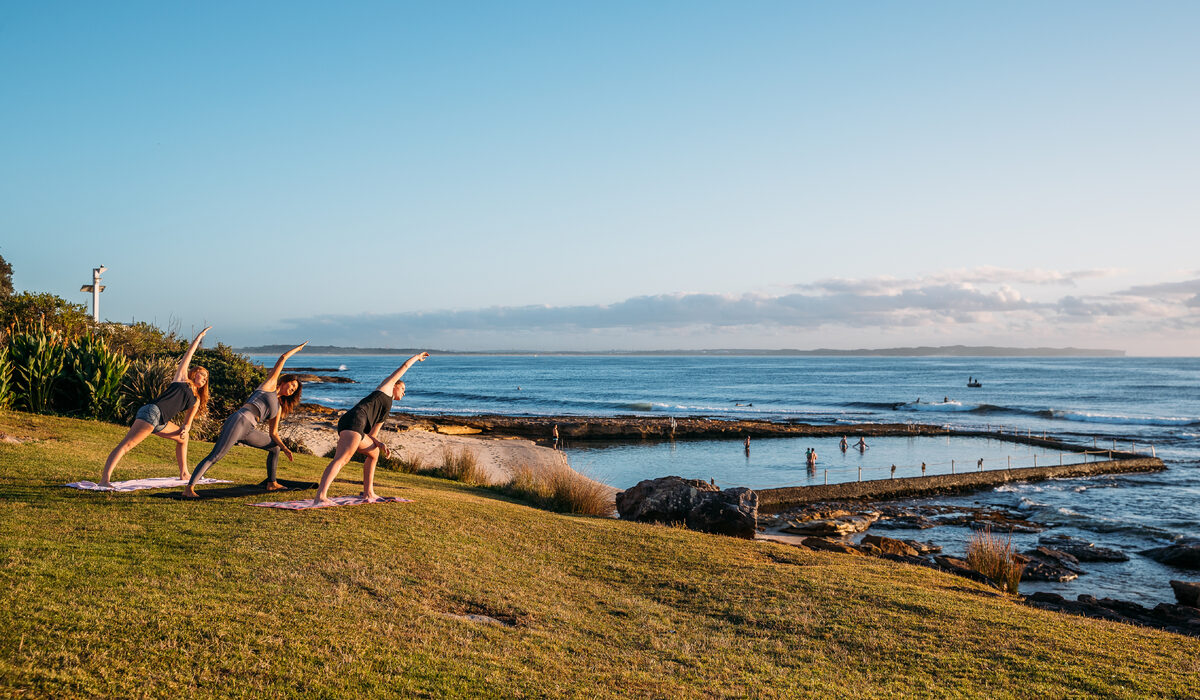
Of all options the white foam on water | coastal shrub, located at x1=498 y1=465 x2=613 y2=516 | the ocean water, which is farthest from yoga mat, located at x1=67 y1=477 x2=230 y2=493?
the white foam on water

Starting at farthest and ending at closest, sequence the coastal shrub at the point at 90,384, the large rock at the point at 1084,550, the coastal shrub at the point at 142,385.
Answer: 1. the coastal shrub at the point at 142,385
2. the large rock at the point at 1084,550
3. the coastal shrub at the point at 90,384

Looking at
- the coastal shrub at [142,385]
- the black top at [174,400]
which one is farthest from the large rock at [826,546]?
the coastal shrub at [142,385]

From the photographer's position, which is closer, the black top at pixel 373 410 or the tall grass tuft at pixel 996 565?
the black top at pixel 373 410

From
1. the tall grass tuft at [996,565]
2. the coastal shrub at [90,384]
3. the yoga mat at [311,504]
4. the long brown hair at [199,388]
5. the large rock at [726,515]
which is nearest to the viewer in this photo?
the yoga mat at [311,504]

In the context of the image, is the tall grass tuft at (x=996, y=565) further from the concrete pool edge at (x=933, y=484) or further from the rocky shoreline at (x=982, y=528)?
the concrete pool edge at (x=933, y=484)

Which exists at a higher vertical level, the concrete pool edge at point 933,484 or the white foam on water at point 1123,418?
the concrete pool edge at point 933,484

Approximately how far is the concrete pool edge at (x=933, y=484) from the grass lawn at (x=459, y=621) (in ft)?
48.3

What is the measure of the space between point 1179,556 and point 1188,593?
5883mm

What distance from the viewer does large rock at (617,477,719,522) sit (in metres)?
15.3

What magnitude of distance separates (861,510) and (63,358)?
2404cm

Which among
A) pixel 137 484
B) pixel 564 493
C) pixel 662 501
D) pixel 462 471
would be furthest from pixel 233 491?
pixel 462 471

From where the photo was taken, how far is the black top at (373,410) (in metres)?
9.37

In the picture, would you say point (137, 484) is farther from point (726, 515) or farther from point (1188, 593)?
point (1188, 593)

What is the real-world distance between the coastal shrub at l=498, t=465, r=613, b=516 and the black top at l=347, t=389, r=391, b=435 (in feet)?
22.5
